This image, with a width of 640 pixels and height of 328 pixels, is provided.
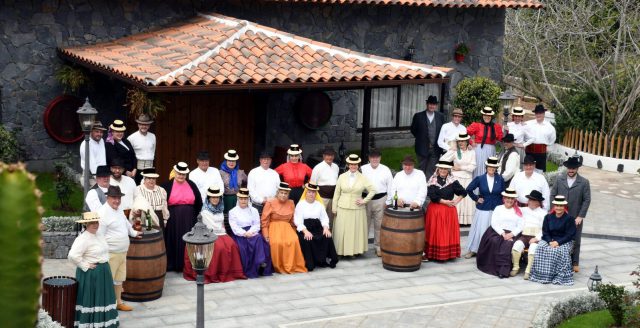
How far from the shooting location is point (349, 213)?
49.3 ft

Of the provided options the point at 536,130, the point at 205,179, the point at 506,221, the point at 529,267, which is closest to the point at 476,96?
the point at 536,130

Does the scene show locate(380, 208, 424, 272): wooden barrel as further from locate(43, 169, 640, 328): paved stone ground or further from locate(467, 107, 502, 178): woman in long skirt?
locate(467, 107, 502, 178): woman in long skirt

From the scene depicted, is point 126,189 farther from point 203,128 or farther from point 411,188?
point 203,128

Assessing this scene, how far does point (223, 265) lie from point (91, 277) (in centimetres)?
290

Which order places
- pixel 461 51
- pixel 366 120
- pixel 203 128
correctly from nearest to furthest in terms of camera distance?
1. pixel 366 120
2. pixel 203 128
3. pixel 461 51

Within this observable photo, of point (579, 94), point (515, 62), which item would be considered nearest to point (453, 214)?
point (579, 94)

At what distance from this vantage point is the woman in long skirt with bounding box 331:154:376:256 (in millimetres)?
14953

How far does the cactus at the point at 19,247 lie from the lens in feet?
11.9

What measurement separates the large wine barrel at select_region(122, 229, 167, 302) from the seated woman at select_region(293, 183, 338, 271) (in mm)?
2602

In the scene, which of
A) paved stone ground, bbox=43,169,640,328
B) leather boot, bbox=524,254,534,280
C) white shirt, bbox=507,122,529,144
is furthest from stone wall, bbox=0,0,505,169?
leather boot, bbox=524,254,534,280

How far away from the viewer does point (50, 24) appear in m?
17.2

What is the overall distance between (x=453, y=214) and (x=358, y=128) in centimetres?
624

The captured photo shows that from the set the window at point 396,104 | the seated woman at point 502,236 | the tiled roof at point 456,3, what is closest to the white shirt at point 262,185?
→ the seated woman at point 502,236

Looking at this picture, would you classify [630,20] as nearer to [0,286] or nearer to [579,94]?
[579,94]
